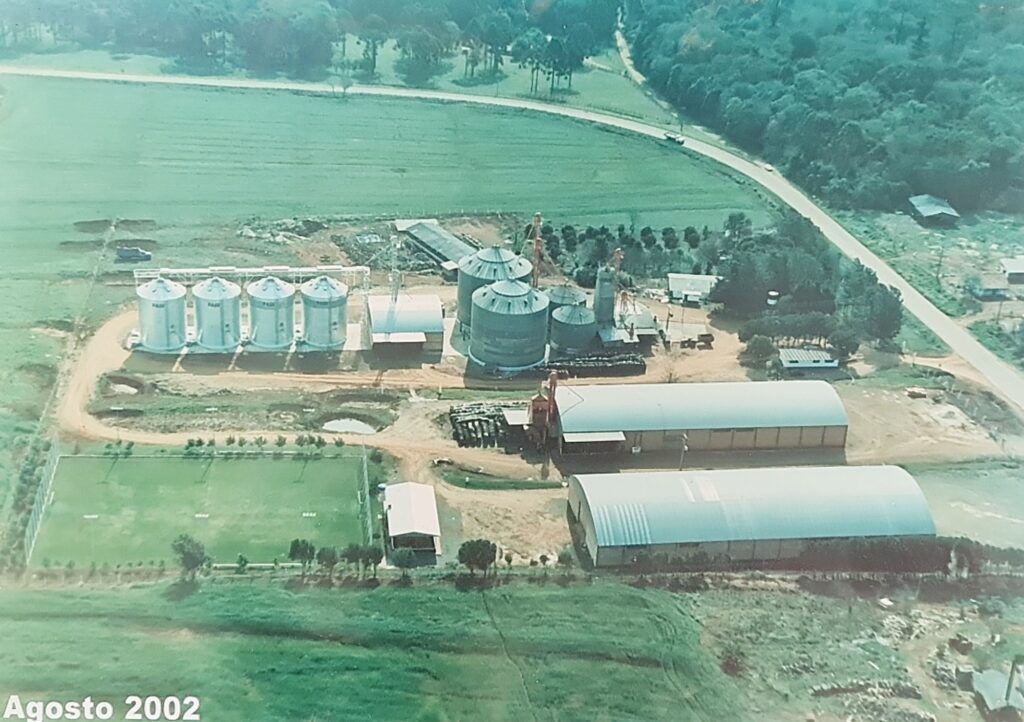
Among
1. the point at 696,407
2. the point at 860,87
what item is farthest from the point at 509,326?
the point at 860,87

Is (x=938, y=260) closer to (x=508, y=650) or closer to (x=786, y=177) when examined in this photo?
(x=786, y=177)

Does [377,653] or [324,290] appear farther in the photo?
[324,290]

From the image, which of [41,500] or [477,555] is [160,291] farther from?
[477,555]

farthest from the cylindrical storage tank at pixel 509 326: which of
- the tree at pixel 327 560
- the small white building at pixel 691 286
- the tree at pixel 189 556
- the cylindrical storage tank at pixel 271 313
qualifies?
the tree at pixel 189 556

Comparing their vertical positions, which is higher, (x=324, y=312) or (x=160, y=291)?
(x=160, y=291)

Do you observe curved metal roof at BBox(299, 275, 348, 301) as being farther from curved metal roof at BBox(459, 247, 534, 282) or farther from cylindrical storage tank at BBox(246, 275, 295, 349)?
curved metal roof at BBox(459, 247, 534, 282)

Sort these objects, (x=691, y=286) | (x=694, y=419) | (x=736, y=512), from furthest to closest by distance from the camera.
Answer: (x=691, y=286) → (x=694, y=419) → (x=736, y=512)
